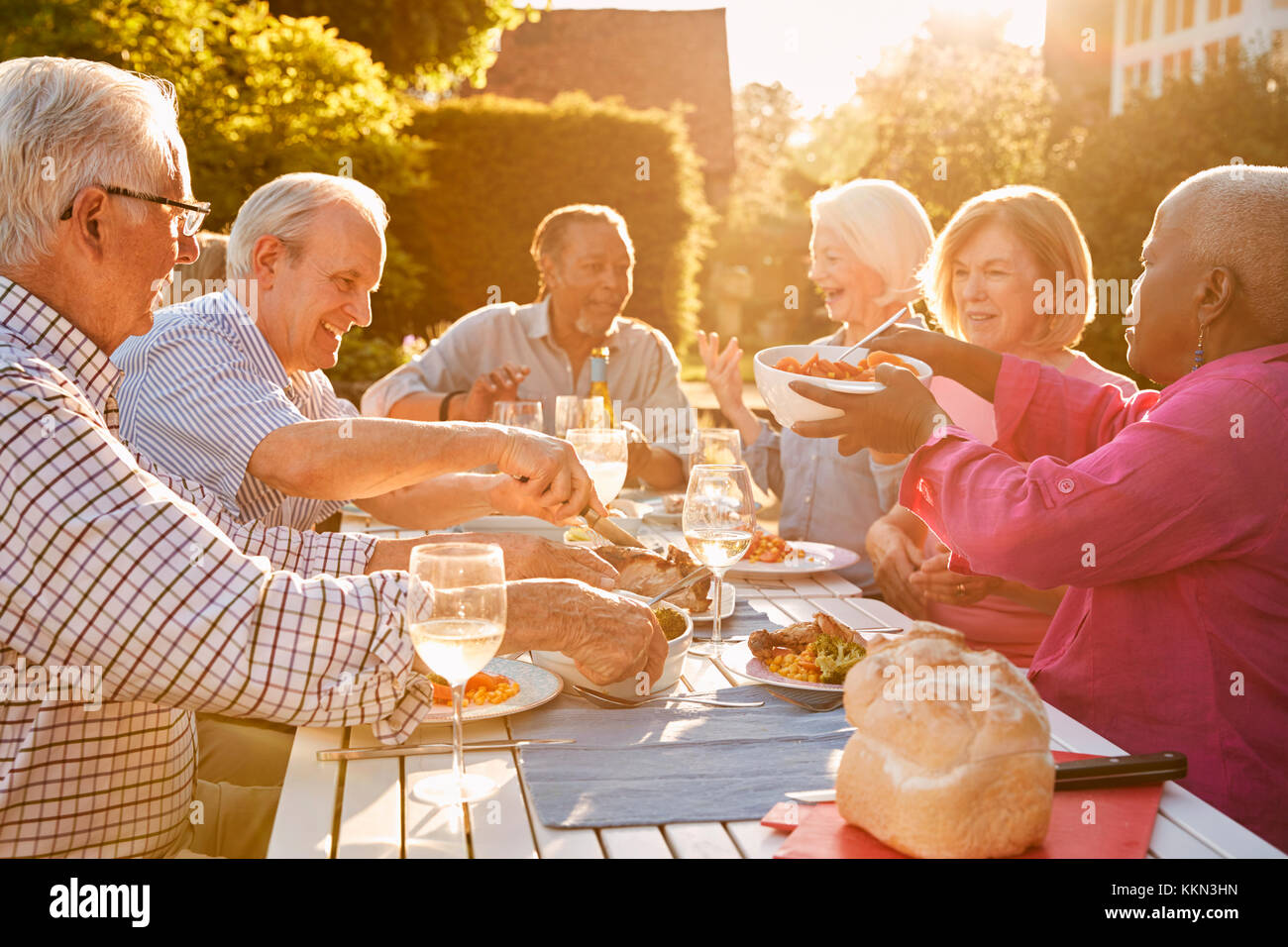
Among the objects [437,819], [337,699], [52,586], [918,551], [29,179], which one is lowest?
[918,551]

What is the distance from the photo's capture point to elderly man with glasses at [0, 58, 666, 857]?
1.47 m

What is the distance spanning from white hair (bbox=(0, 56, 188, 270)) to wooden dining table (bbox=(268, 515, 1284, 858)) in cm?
87

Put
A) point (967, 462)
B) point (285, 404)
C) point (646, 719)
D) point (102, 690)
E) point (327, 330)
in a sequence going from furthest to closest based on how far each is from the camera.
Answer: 1. point (327, 330)
2. point (285, 404)
3. point (967, 462)
4. point (646, 719)
5. point (102, 690)

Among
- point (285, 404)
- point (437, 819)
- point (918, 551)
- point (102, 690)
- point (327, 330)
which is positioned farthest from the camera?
point (918, 551)

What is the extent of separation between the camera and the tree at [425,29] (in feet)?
49.8

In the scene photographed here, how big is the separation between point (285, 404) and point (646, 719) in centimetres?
129

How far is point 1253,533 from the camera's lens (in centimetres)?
187

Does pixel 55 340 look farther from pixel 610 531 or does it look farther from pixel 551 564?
pixel 610 531

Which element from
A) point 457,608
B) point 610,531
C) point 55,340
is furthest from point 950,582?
point 55,340

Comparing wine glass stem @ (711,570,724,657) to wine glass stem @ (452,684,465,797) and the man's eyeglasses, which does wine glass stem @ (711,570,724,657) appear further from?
the man's eyeglasses

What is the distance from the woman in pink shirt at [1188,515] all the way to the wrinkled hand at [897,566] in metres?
1.15

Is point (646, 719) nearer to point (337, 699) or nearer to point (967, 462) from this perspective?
point (337, 699)
